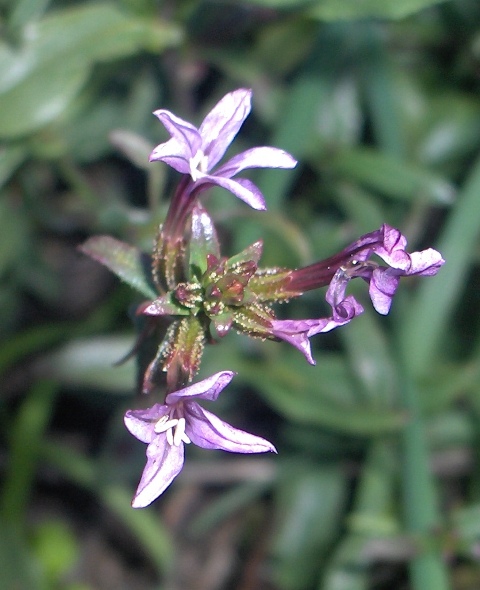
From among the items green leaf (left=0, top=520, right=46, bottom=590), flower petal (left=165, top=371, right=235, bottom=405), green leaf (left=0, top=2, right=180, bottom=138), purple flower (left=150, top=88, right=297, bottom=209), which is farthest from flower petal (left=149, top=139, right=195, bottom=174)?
green leaf (left=0, top=520, right=46, bottom=590)

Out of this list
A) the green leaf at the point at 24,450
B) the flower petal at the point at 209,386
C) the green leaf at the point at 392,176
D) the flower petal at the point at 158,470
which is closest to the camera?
the flower petal at the point at 209,386

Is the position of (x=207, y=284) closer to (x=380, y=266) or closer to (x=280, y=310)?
(x=380, y=266)

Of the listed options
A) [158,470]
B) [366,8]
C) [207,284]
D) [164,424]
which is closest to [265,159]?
[207,284]

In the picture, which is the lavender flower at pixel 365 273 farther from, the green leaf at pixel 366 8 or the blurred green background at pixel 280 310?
the blurred green background at pixel 280 310

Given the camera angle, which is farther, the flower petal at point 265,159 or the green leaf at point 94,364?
the green leaf at point 94,364

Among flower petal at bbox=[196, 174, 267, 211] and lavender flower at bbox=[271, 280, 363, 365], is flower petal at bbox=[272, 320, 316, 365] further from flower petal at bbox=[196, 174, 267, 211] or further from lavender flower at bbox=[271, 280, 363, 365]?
flower petal at bbox=[196, 174, 267, 211]

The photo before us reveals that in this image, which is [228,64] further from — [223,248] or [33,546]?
[33,546]

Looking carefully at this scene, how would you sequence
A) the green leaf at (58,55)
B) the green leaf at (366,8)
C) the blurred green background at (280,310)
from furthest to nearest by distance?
the blurred green background at (280,310) → the green leaf at (58,55) → the green leaf at (366,8)

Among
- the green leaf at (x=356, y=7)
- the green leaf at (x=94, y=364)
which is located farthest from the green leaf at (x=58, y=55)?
the green leaf at (x=94, y=364)
